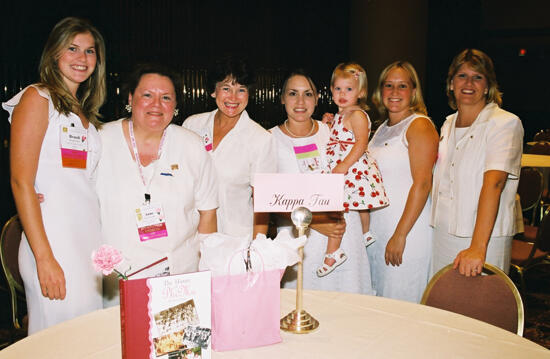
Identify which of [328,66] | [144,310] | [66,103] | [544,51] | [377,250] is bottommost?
[377,250]

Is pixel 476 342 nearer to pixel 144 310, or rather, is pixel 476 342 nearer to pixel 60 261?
pixel 144 310

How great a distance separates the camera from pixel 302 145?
2.88 metres

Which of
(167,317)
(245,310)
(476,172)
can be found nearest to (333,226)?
(476,172)

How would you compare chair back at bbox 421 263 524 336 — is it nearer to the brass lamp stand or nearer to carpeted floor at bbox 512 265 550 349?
the brass lamp stand

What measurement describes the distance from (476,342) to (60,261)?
167cm

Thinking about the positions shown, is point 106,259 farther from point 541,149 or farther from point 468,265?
point 541,149

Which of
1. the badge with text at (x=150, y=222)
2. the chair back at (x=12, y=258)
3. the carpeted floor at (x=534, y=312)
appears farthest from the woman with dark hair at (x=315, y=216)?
the chair back at (x=12, y=258)

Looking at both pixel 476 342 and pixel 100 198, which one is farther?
pixel 100 198

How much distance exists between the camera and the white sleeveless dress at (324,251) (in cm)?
278

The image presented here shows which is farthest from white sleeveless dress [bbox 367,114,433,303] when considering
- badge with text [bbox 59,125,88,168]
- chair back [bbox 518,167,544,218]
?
chair back [bbox 518,167,544,218]

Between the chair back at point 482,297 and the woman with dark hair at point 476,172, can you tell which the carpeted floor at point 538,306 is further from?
the chair back at point 482,297

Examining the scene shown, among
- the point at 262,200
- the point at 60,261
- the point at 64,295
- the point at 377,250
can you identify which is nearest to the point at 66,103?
the point at 60,261

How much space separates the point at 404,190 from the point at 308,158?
582mm

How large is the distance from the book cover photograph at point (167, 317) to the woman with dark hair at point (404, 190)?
67.7 inches
